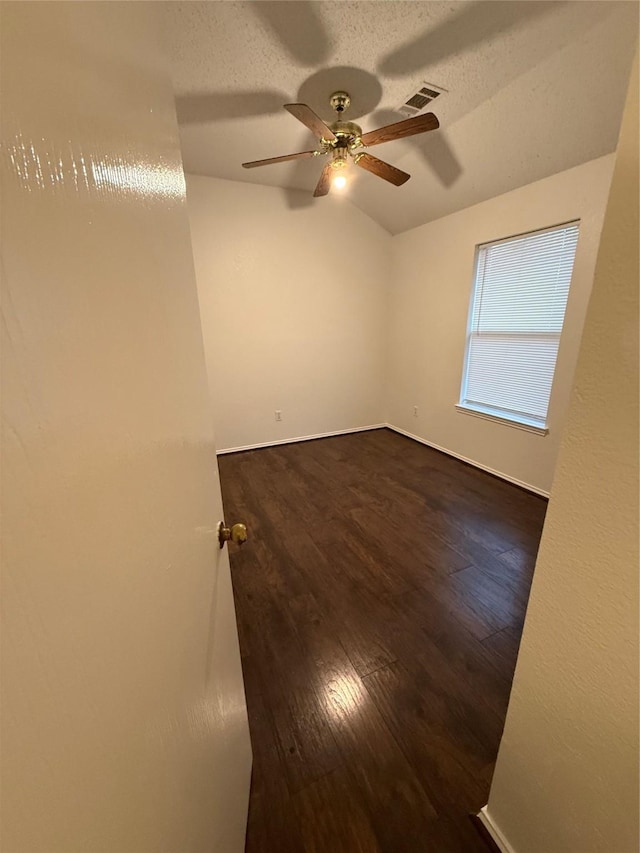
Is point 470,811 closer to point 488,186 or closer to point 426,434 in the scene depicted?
point 426,434

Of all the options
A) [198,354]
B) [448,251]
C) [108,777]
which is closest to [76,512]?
[108,777]

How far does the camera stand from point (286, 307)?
3.68 meters

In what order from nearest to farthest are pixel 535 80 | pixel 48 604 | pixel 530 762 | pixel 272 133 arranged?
1. pixel 48 604
2. pixel 530 762
3. pixel 535 80
4. pixel 272 133

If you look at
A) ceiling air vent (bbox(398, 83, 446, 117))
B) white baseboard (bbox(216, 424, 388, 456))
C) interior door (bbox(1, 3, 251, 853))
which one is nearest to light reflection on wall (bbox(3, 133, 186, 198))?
interior door (bbox(1, 3, 251, 853))

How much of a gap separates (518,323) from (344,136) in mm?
1982

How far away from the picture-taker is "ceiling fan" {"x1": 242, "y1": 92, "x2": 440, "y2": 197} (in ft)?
5.63

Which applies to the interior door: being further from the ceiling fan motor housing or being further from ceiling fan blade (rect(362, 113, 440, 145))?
the ceiling fan motor housing

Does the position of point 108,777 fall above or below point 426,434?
above

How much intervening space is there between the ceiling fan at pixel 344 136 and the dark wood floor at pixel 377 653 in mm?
2425

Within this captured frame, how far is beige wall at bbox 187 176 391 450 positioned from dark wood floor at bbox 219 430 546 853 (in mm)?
1357

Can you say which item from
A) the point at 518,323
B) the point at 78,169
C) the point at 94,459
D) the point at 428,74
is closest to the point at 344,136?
the point at 428,74

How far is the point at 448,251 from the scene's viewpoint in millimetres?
3264

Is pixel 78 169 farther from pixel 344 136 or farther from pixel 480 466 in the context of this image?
pixel 480 466

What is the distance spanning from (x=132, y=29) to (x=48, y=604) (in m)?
0.73
